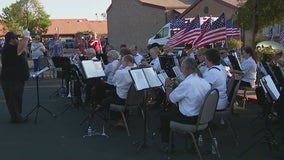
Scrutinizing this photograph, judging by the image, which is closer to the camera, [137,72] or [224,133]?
[137,72]

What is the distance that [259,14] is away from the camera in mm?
16875

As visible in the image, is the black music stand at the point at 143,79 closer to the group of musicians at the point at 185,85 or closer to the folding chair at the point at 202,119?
the group of musicians at the point at 185,85

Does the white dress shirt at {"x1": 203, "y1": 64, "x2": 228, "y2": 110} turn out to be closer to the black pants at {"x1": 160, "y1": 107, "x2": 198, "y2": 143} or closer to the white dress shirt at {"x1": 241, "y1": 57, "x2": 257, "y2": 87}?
the black pants at {"x1": 160, "y1": 107, "x2": 198, "y2": 143}

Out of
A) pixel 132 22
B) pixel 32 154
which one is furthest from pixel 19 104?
pixel 132 22

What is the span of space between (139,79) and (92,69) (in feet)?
8.87

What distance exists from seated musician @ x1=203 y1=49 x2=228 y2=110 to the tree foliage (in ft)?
30.0

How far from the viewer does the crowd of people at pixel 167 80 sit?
22.9 feet

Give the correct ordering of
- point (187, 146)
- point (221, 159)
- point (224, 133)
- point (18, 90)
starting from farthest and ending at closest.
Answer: point (18, 90)
point (224, 133)
point (187, 146)
point (221, 159)

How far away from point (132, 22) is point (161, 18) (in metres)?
5.84

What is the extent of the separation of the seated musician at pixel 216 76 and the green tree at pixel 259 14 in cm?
914

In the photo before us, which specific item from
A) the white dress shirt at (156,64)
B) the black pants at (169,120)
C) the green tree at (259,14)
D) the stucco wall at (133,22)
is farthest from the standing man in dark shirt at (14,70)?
the stucco wall at (133,22)

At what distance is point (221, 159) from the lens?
23.8 feet

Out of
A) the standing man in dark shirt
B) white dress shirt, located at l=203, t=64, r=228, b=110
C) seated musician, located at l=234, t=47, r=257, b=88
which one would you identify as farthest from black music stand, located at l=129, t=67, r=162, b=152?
seated musician, located at l=234, t=47, r=257, b=88

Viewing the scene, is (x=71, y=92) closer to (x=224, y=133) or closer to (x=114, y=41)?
(x=224, y=133)
